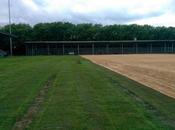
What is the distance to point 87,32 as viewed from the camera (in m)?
136

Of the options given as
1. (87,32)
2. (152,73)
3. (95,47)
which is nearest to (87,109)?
(152,73)

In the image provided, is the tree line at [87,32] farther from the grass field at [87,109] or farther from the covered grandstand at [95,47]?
the grass field at [87,109]

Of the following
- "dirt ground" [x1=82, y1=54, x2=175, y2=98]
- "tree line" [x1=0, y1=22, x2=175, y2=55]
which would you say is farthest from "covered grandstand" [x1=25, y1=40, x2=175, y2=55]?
"dirt ground" [x1=82, y1=54, x2=175, y2=98]

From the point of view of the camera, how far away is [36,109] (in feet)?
36.0

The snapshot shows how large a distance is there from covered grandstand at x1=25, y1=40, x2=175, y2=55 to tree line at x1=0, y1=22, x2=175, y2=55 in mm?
7878

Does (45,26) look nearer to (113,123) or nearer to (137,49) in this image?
(137,49)

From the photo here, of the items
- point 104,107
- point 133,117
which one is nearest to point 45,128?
point 133,117

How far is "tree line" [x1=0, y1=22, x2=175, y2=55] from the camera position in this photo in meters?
129

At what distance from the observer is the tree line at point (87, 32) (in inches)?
5084

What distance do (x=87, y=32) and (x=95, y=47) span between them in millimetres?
15790

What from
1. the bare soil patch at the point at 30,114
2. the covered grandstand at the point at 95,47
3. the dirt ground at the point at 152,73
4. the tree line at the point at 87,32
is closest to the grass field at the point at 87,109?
the bare soil patch at the point at 30,114

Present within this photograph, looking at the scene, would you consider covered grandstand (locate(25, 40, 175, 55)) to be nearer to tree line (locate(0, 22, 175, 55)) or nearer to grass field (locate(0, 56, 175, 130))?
tree line (locate(0, 22, 175, 55))

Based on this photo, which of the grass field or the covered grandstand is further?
the covered grandstand

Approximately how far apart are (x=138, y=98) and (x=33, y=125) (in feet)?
17.6
